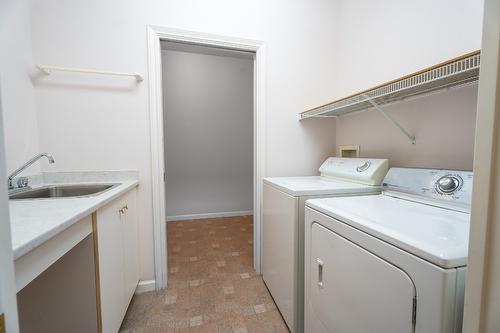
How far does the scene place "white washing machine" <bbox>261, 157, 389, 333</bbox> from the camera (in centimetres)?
135

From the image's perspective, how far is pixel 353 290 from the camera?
2.79 feet

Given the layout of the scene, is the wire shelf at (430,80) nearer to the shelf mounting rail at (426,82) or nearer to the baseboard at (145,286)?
the shelf mounting rail at (426,82)

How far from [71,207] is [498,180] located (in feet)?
4.38

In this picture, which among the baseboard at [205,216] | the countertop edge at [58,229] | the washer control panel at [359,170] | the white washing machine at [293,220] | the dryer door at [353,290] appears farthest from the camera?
the baseboard at [205,216]

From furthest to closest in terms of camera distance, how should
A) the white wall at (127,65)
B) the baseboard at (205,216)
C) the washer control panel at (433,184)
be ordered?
the baseboard at (205,216)
the white wall at (127,65)
the washer control panel at (433,184)

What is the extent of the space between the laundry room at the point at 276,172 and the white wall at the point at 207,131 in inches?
43.2

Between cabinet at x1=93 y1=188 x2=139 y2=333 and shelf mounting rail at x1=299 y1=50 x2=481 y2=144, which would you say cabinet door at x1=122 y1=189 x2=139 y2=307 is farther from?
shelf mounting rail at x1=299 y1=50 x2=481 y2=144

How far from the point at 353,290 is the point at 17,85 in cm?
229

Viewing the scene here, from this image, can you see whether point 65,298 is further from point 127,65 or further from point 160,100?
point 127,65

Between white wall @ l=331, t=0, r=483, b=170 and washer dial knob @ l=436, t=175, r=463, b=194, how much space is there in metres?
0.23

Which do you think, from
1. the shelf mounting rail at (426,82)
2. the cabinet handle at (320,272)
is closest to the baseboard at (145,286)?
the cabinet handle at (320,272)

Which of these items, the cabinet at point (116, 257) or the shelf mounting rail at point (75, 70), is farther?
the shelf mounting rail at point (75, 70)

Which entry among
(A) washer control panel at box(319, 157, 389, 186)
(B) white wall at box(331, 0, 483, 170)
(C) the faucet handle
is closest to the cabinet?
(C) the faucet handle

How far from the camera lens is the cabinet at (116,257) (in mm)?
1096
